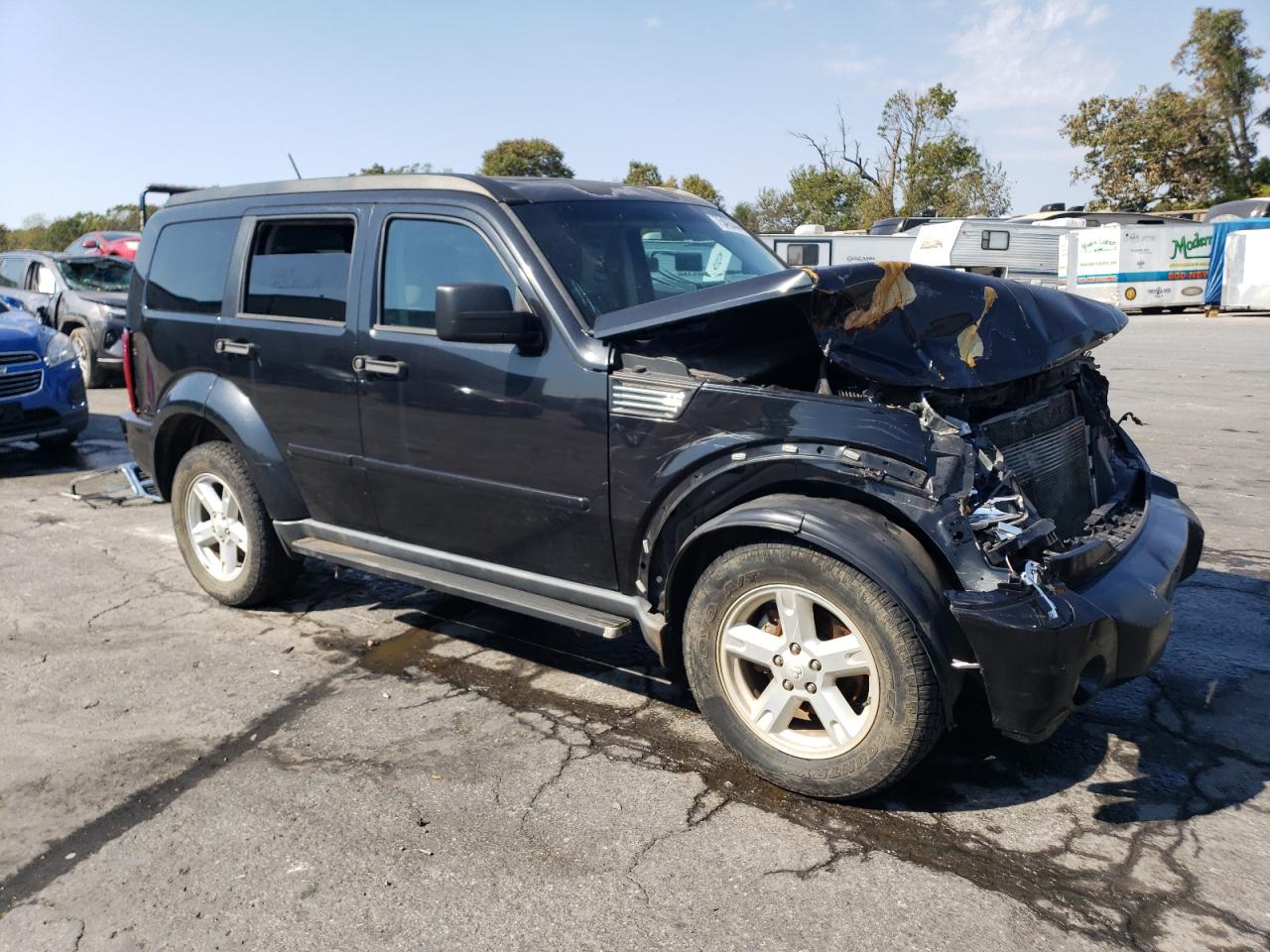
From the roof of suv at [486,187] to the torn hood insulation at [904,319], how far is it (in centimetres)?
87

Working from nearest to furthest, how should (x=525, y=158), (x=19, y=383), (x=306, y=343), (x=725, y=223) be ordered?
(x=306, y=343), (x=725, y=223), (x=19, y=383), (x=525, y=158)

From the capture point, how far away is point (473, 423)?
157 inches

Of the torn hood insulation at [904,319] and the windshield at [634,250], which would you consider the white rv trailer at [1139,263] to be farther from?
the torn hood insulation at [904,319]

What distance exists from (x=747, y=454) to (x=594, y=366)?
0.69 m

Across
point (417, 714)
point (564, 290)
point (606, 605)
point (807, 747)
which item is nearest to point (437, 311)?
point (564, 290)

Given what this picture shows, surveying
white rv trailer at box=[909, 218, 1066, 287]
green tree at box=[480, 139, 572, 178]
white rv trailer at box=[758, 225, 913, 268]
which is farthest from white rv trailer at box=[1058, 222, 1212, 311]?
green tree at box=[480, 139, 572, 178]

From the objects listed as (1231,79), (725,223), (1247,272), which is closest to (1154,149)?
(1231,79)

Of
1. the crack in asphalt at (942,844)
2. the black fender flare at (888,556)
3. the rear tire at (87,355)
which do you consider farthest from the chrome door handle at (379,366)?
the rear tire at (87,355)

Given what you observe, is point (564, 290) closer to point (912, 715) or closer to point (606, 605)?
point (606, 605)

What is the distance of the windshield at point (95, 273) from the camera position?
13.9 metres

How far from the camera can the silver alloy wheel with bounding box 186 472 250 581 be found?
5168 mm

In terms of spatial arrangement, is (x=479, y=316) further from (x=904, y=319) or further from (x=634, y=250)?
(x=904, y=319)

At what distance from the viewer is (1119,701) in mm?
3949

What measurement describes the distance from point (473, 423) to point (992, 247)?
23214mm
